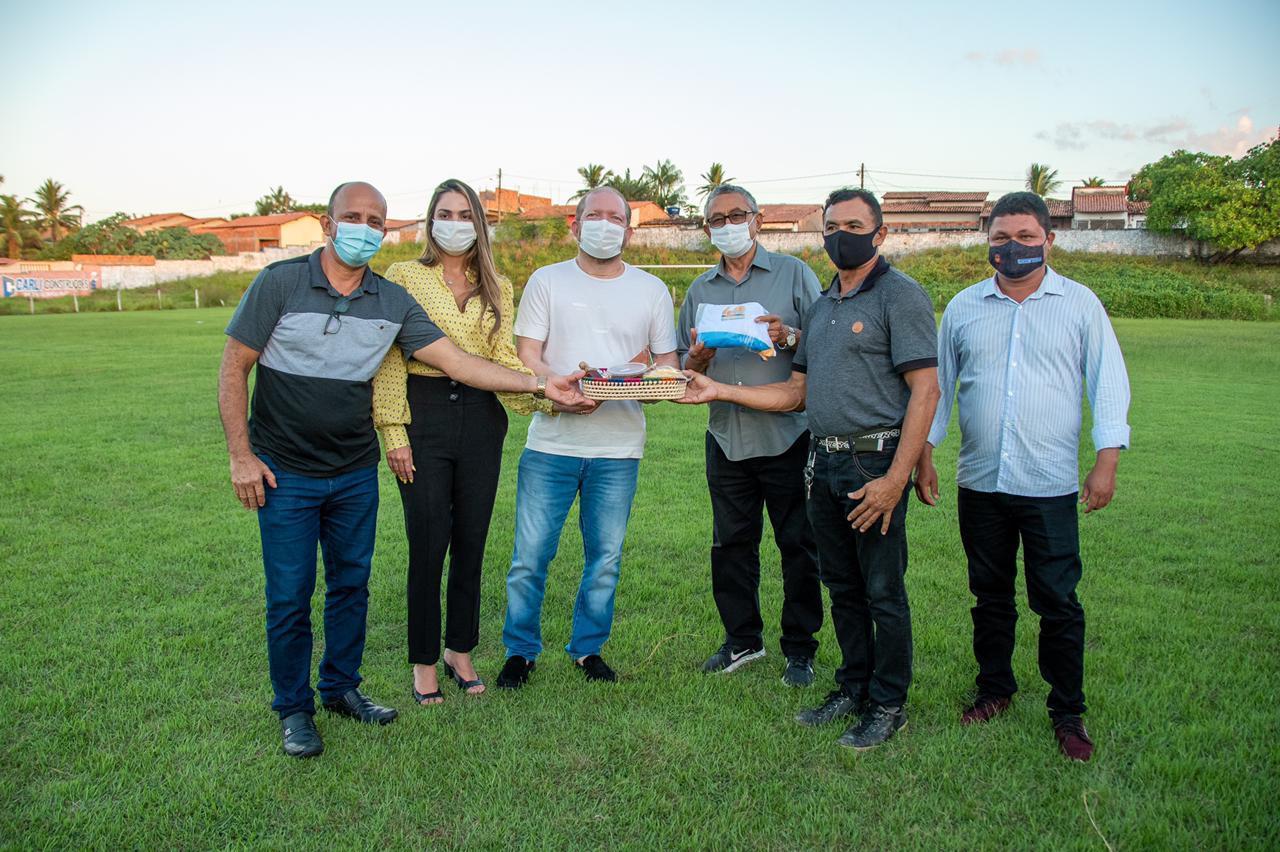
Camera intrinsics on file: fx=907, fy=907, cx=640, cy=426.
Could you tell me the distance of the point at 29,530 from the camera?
256 inches

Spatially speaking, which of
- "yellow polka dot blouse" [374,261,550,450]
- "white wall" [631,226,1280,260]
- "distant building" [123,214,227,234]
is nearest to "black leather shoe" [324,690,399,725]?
"yellow polka dot blouse" [374,261,550,450]

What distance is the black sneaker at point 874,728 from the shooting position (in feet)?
11.6

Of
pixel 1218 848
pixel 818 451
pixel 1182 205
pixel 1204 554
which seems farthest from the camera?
pixel 1182 205

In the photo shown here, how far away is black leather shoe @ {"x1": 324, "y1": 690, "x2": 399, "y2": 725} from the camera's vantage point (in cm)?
376

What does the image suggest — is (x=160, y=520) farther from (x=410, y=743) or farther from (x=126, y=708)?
(x=410, y=743)

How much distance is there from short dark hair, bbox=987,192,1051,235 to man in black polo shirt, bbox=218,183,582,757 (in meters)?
2.11

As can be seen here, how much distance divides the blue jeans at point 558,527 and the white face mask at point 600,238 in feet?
3.10

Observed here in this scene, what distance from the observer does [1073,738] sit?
11.3 ft

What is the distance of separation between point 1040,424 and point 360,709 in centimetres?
300

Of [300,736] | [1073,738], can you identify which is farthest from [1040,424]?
[300,736]

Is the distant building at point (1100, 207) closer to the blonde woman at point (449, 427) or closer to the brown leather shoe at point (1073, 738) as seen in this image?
the brown leather shoe at point (1073, 738)

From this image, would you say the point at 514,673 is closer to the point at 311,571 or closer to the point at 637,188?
the point at 311,571

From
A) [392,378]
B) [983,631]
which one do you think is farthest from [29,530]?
[983,631]

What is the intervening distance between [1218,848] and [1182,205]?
50843 millimetres
